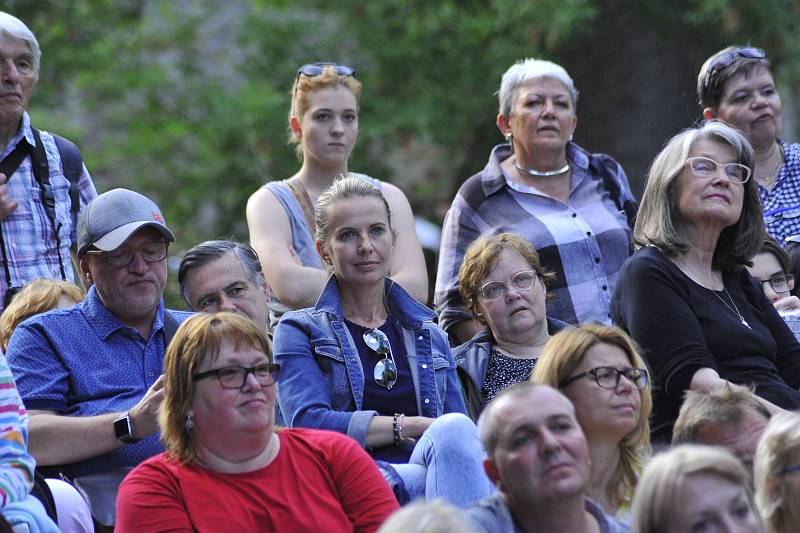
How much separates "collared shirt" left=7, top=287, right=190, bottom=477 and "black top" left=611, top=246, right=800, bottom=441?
1715 mm

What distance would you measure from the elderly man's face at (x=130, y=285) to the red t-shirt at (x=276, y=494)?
0.85 m

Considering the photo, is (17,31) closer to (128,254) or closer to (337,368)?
(128,254)

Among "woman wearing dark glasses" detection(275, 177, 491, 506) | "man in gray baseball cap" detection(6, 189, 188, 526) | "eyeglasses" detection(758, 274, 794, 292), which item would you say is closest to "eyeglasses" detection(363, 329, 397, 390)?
"woman wearing dark glasses" detection(275, 177, 491, 506)

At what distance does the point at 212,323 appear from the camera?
3.95 meters

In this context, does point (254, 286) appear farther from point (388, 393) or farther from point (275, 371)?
point (275, 371)

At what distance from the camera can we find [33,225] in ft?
17.5

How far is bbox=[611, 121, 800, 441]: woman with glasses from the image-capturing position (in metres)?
4.80

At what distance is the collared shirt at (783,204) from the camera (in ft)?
20.0

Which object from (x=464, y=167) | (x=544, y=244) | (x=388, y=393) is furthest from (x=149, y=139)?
(x=388, y=393)

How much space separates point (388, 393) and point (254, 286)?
631 mm

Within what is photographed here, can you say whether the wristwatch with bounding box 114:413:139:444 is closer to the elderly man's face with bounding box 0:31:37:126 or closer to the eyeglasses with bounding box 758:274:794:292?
the elderly man's face with bounding box 0:31:37:126

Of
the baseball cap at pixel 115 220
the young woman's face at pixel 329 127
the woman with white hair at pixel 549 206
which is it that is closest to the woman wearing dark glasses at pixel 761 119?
the woman with white hair at pixel 549 206

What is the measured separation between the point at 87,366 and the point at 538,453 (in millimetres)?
1669

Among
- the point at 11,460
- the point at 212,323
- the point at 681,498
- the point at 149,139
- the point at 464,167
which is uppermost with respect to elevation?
the point at 149,139
